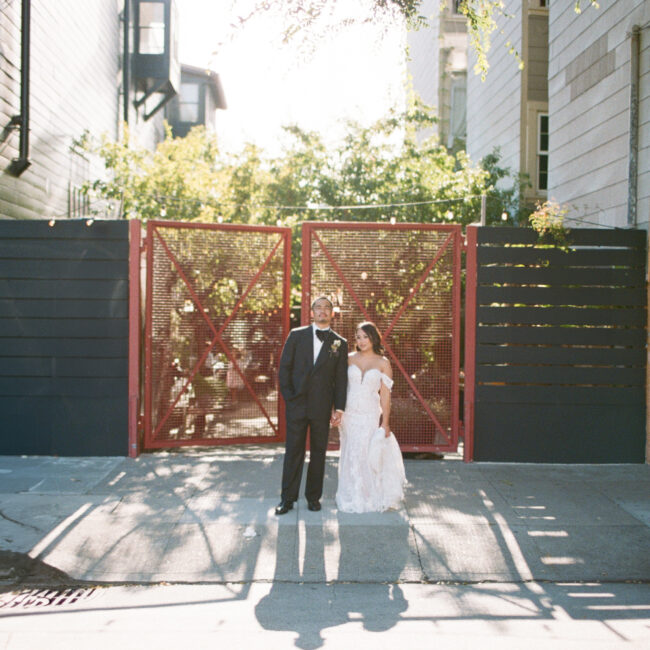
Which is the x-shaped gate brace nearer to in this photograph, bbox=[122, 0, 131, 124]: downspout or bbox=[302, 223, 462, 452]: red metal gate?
bbox=[302, 223, 462, 452]: red metal gate

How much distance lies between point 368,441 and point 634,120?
5266mm

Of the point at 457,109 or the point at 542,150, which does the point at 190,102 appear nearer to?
the point at 457,109

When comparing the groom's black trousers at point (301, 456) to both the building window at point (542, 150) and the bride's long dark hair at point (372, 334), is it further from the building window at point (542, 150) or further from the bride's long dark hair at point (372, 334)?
the building window at point (542, 150)

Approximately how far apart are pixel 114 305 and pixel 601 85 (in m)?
6.94

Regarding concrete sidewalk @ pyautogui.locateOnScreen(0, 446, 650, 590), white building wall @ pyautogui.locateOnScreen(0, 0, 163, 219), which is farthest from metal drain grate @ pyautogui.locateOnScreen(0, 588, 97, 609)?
white building wall @ pyautogui.locateOnScreen(0, 0, 163, 219)

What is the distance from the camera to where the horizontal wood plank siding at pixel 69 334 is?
8.60m

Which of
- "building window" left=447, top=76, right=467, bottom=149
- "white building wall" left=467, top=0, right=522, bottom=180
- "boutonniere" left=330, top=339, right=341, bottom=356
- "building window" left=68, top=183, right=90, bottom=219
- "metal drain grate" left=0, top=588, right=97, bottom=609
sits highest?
"building window" left=447, top=76, right=467, bottom=149

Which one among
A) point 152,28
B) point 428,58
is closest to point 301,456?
point 152,28

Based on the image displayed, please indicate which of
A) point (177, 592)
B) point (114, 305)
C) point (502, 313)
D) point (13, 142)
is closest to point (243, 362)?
point (114, 305)

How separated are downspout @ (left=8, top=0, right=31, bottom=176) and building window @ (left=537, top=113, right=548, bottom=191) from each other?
30.9ft

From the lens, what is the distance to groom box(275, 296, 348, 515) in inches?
259

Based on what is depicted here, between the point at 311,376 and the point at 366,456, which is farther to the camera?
the point at 366,456

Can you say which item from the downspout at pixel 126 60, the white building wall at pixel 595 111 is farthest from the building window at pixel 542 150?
the downspout at pixel 126 60

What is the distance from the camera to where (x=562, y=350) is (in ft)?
28.1
